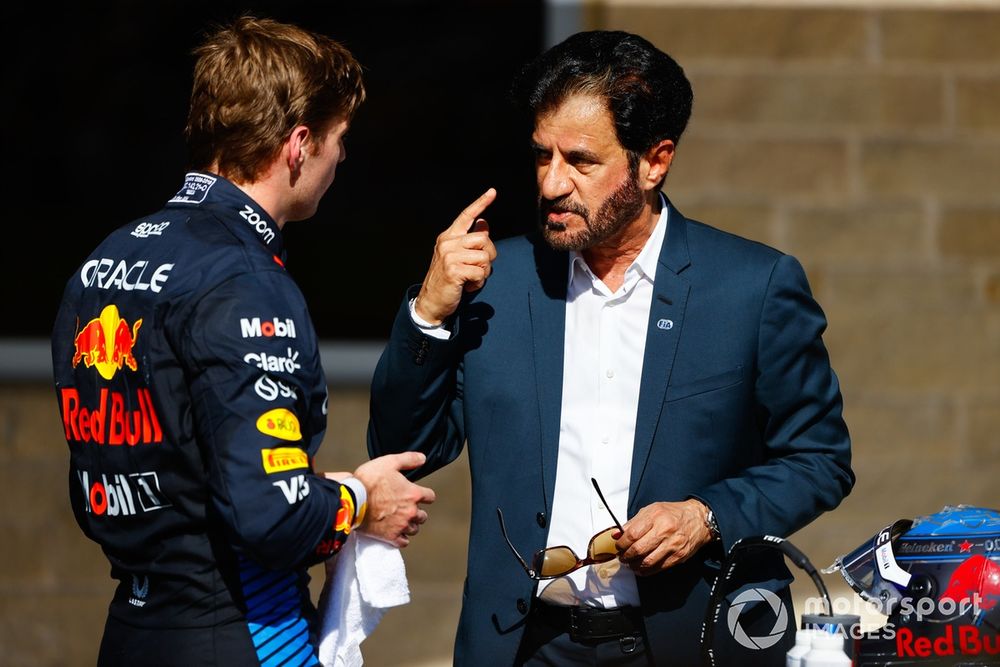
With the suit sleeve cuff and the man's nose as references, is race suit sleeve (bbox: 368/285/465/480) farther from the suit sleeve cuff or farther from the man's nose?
Answer: the man's nose

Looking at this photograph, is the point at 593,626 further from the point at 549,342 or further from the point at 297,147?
the point at 297,147

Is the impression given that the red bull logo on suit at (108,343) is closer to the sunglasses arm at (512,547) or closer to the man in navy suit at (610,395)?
the man in navy suit at (610,395)

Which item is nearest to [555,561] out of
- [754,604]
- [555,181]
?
[754,604]

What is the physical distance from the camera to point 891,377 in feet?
16.9

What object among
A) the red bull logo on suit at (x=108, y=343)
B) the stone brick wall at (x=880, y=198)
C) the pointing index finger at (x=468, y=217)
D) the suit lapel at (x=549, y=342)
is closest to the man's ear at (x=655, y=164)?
the suit lapel at (x=549, y=342)

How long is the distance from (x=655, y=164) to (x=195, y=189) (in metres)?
1.05

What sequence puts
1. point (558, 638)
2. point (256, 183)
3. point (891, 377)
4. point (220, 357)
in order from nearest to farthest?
1. point (220, 357)
2. point (256, 183)
3. point (558, 638)
4. point (891, 377)

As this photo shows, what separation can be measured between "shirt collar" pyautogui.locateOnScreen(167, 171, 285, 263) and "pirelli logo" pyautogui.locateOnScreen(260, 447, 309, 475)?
15.5 inches

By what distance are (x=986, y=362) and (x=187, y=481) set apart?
3714mm

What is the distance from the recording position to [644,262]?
296cm

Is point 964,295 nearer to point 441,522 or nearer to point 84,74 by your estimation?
point 441,522

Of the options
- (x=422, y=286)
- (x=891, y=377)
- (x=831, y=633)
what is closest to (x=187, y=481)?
(x=422, y=286)

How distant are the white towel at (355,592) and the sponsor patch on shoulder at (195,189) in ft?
2.12

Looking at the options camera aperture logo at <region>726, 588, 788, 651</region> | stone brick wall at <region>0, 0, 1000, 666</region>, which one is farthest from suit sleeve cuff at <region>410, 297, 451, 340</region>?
stone brick wall at <region>0, 0, 1000, 666</region>
